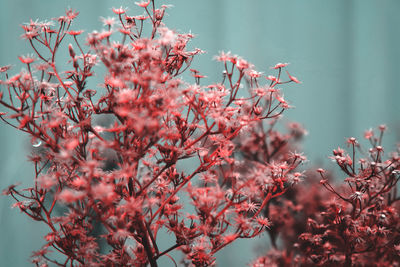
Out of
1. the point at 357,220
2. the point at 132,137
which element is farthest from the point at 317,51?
the point at 132,137

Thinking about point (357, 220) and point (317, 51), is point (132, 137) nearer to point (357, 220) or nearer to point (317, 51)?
point (357, 220)

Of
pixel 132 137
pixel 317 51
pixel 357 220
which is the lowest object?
pixel 357 220

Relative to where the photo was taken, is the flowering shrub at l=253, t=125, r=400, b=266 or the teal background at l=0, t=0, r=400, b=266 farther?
the teal background at l=0, t=0, r=400, b=266

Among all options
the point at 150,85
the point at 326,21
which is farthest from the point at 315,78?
the point at 150,85

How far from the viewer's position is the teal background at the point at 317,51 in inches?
48.2

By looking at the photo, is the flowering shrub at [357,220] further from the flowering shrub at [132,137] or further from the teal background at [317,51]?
the teal background at [317,51]

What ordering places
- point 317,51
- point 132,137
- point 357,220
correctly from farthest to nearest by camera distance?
1. point 317,51
2. point 357,220
3. point 132,137

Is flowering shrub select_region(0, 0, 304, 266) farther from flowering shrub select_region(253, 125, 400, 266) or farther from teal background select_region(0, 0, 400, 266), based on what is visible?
teal background select_region(0, 0, 400, 266)

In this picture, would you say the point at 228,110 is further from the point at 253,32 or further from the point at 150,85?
the point at 253,32

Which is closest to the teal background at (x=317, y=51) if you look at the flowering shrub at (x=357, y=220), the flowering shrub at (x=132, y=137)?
the flowering shrub at (x=357, y=220)

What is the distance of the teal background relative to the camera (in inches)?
48.2

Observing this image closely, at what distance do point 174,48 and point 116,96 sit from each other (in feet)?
0.55

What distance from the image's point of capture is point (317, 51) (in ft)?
4.48

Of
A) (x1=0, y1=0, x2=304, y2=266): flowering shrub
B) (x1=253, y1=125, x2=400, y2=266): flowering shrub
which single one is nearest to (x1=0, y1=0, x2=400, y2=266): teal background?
(x1=253, y1=125, x2=400, y2=266): flowering shrub
